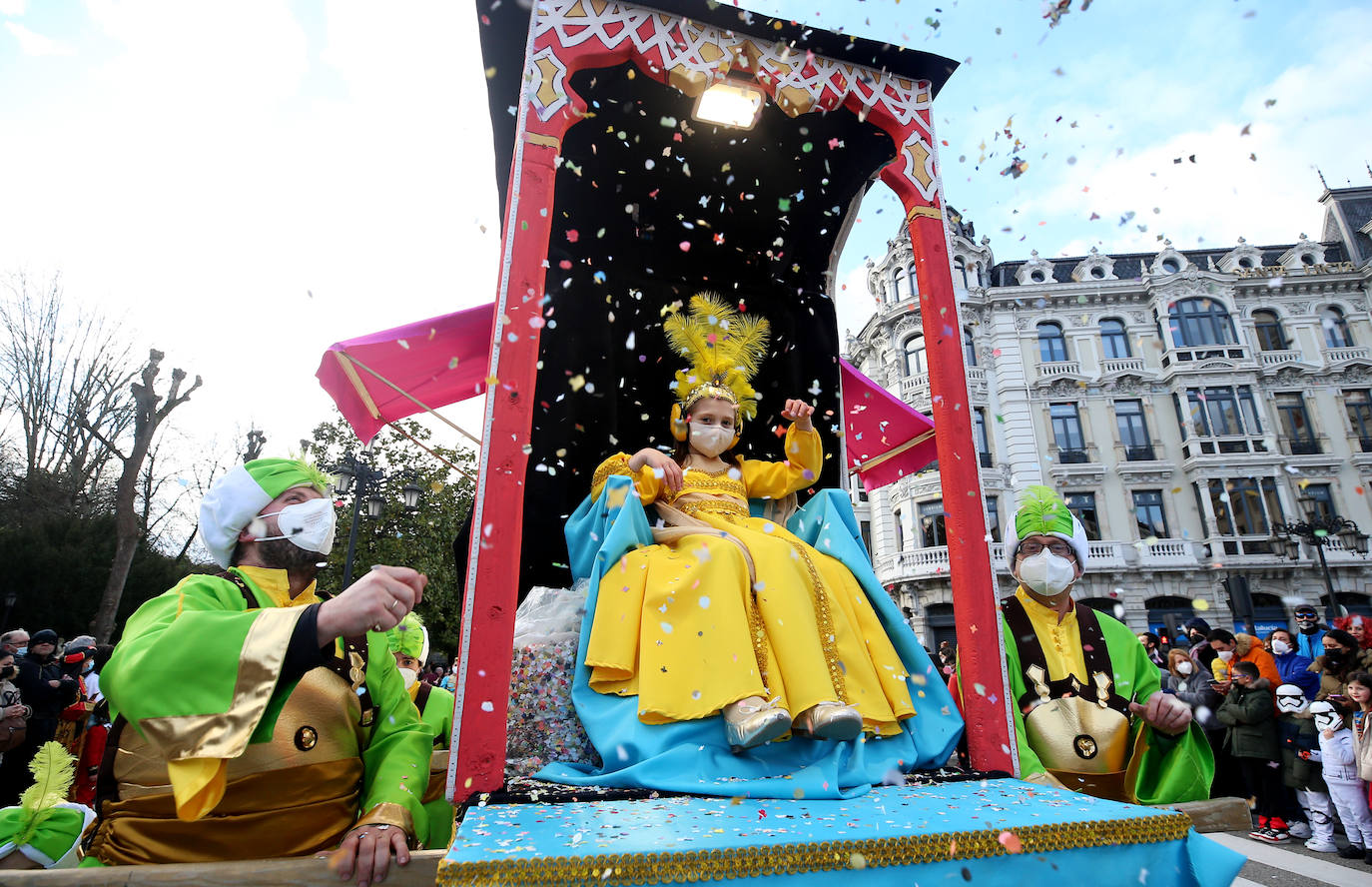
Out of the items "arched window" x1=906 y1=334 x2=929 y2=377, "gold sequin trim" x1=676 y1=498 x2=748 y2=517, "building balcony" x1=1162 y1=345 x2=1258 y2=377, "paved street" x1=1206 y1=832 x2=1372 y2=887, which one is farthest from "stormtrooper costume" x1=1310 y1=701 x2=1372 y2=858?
"building balcony" x1=1162 y1=345 x2=1258 y2=377

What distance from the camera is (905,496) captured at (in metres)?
20.8

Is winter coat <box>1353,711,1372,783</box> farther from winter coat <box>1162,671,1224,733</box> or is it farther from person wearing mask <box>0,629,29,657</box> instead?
person wearing mask <box>0,629,29,657</box>

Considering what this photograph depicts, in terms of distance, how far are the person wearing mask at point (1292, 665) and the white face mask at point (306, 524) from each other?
757 cm

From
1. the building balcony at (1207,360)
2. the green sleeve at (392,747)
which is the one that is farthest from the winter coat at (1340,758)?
the building balcony at (1207,360)

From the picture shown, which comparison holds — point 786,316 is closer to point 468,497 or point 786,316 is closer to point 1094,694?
point 1094,694

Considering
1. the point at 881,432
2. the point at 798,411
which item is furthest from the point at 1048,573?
the point at 881,432

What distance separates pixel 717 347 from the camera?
4250 mm

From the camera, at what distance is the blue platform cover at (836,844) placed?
1546mm

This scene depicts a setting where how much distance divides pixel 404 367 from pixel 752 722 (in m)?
3.39

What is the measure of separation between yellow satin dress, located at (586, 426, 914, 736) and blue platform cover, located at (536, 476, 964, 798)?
0.22 feet

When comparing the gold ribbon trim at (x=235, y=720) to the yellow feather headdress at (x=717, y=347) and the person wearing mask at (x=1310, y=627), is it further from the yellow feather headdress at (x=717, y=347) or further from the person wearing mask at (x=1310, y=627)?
the person wearing mask at (x=1310, y=627)

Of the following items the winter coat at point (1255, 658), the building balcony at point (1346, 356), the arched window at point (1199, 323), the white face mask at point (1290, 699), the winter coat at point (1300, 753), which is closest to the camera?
the winter coat at point (1300, 753)

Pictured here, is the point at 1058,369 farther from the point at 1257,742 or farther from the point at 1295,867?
the point at 1295,867

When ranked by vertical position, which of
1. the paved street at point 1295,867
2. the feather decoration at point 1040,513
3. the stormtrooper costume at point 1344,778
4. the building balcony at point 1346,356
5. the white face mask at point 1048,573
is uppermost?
the building balcony at point 1346,356
